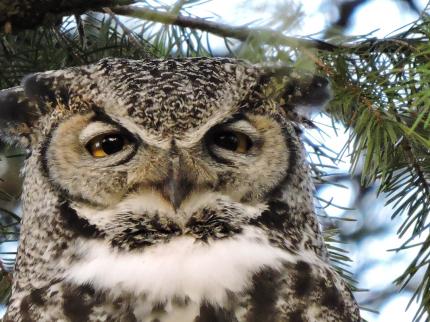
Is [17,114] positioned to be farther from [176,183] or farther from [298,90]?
[298,90]

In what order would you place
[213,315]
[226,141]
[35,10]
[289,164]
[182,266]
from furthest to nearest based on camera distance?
[35,10], [289,164], [226,141], [182,266], [213,315]

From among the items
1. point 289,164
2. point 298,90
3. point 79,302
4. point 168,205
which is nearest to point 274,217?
point 289,164

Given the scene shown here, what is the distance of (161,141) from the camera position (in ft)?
7.54

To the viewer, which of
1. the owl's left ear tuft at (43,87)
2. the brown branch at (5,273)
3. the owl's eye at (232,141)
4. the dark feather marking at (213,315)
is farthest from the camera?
the brown branch at (5,273)

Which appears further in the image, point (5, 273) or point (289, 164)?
point (5, 273)

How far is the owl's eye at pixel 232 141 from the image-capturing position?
7.78 feet

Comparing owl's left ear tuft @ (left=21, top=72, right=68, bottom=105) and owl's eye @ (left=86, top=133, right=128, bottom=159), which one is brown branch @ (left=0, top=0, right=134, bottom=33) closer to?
owl's left ear tuft @ (left=21, top=72, right=68, bottom=105)

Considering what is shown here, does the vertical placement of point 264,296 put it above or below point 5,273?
above

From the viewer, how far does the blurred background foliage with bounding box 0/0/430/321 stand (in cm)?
240

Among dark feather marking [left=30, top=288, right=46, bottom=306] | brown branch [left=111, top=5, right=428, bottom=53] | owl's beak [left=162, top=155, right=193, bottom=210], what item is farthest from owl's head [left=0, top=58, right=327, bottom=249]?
dark feather marking [left=30, top=288, right=46, bottom=306]

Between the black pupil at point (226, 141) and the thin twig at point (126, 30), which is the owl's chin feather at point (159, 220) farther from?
the thin twig at point (126, 30)

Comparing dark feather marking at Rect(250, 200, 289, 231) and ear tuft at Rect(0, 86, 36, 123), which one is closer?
dark feather marking at Rect(250, 200, 289, 231)

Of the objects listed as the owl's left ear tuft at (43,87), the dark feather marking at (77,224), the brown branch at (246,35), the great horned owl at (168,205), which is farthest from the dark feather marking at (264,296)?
the owl's left ear tuft at (43,87)

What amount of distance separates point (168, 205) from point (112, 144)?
0.20 metres
